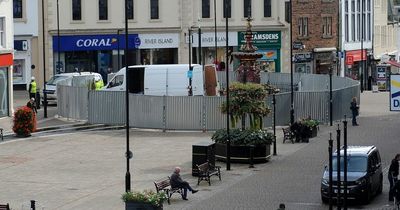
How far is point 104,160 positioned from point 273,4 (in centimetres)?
4201

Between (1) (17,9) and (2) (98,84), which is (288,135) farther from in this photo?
(1) (17,9)

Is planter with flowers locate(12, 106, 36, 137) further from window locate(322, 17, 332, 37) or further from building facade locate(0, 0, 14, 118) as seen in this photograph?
window locate(322, 17, 332, 37)

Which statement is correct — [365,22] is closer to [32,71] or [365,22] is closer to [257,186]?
[32,71]

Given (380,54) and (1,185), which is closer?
(1,185)

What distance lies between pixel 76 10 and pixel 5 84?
24099 millimetres

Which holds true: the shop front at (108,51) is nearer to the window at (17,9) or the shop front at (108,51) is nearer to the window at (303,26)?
the window at (17,9)

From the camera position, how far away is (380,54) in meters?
105

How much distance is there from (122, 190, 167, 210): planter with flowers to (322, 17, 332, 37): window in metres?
59.5

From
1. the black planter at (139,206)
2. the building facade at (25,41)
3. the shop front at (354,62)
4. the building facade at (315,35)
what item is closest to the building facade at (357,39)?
the shop front at (354,62)

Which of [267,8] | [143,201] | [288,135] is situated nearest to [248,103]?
[288,135]

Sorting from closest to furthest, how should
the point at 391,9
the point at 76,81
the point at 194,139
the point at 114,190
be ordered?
the point at 114,190
the point at 194,139
the point at 76,81
the point at 391,9

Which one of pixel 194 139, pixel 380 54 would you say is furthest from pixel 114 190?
pixel 380 54

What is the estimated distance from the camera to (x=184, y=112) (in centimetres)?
4806

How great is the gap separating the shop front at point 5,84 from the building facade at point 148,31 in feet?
69.8
